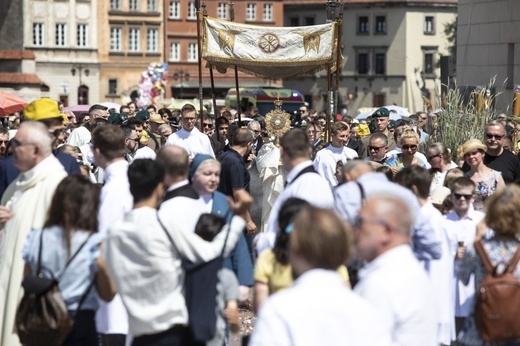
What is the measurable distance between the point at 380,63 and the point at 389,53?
1.26 meters

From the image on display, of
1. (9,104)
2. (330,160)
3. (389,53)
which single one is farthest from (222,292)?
(389,53)

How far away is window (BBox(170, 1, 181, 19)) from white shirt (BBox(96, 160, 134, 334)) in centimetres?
8459

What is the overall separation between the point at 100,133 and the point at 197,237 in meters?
1.93

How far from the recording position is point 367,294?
592cm

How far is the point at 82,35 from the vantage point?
88.4 m

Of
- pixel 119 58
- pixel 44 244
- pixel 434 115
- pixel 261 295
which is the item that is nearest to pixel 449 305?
pixel 261 295

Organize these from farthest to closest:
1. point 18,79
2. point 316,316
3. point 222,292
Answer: point 18,79 < point 222,292 < point 316,316

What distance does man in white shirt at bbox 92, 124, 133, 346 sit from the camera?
8766 millimetres

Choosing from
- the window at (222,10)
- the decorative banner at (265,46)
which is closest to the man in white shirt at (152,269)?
the decorative banner at (265,46)

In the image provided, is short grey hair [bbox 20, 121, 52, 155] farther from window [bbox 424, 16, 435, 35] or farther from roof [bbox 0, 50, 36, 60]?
window [bbox 424, 16, 435, 35]

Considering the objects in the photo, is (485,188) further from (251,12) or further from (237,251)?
(251,12)

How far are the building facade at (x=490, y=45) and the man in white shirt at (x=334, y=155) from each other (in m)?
14.0

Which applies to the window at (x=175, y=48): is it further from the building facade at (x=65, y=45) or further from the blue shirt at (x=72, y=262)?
the blue shirt at (x=72, y=262)

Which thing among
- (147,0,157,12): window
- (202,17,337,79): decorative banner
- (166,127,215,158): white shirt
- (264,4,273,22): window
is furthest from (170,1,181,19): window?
(166,127,215,158): white shirt
